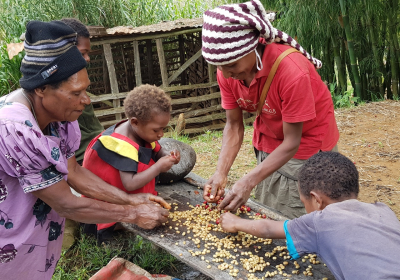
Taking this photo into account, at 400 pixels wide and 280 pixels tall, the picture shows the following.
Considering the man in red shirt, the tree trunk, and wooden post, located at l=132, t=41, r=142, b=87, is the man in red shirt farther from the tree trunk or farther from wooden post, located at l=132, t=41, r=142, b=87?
wooden post, located at l=132, t=41, r=142, b=87

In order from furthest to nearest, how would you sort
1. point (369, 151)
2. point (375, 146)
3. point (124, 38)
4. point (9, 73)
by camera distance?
point (124, 38) → point (9, 73) → point (375, 146) → point (369, 151)

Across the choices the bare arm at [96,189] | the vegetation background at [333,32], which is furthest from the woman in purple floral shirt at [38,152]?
the vegetation background at [333,32]

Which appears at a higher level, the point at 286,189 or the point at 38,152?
the point at 38,152

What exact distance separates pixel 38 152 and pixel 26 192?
0.76 feet

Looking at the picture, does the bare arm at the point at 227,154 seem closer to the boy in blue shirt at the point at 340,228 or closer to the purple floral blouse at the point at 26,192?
the boy in blue shirt at the point at 340,228

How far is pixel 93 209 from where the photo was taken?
2410 mm

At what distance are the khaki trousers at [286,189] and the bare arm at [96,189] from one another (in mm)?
994

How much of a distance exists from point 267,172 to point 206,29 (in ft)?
3.78

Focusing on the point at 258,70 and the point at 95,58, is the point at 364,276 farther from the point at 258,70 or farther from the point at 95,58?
the point at 95,58

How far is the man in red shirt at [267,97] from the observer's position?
8.16ft

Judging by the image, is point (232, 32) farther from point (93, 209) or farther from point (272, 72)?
point (93, 209)

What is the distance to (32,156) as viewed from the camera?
1.93 metres

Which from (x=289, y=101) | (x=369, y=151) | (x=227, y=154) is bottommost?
(x=369, y=151)

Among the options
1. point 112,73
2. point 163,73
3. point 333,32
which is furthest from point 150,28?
point 333,32
